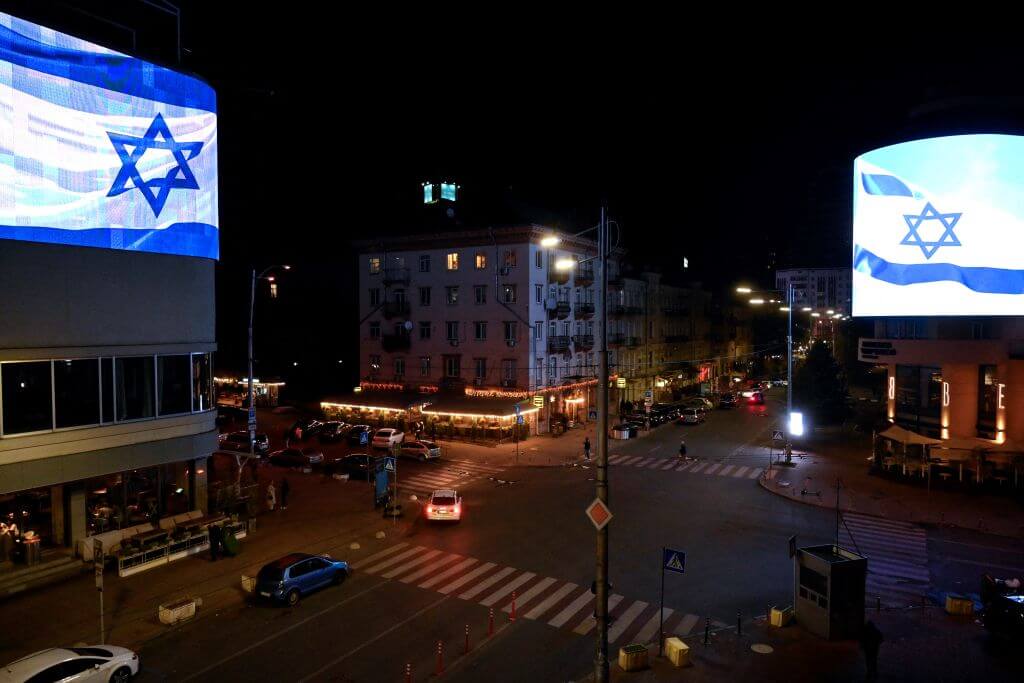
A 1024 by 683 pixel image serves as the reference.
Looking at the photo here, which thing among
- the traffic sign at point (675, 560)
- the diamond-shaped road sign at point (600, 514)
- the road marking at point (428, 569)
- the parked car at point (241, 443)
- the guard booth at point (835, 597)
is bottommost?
the road marking at point (428, 569)

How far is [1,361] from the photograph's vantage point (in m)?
16.6

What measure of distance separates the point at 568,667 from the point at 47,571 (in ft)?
49.6

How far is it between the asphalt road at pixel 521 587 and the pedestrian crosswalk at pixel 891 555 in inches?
21.3

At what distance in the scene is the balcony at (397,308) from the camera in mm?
46906

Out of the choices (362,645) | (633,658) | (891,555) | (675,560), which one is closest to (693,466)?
(891,555)

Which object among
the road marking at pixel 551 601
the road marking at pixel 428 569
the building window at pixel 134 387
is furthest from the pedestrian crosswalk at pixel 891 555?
the building window at pixel 134 387

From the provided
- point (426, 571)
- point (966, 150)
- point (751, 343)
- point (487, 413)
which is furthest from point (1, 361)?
point (751, 343)

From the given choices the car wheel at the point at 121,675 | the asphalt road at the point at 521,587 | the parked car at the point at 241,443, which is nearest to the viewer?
the car wheel at the point at 121,675

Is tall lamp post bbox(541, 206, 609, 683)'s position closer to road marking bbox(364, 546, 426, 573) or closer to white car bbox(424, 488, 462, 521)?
road marking bbox(364, 546, 426, 573)

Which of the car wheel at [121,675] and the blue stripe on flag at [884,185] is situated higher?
the blue stripe on flag at [884,185]

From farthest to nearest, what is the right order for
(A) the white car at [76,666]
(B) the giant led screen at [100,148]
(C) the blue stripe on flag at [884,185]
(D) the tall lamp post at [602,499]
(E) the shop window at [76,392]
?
(C) the blue stripe on flag at [884,185] → (E) the shop window at [76,392] → (B) the giant led screen at [100,148] → (A) the white car at [76,666] → (D) the tall lamp post at [602,499]

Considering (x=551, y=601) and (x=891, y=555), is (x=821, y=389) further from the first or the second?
(x=551, y=601)

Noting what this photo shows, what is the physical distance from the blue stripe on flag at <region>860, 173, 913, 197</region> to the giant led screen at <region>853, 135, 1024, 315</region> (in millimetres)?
38

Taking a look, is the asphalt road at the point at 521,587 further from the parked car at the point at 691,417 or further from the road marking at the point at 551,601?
the parked car at the point at 691,417
